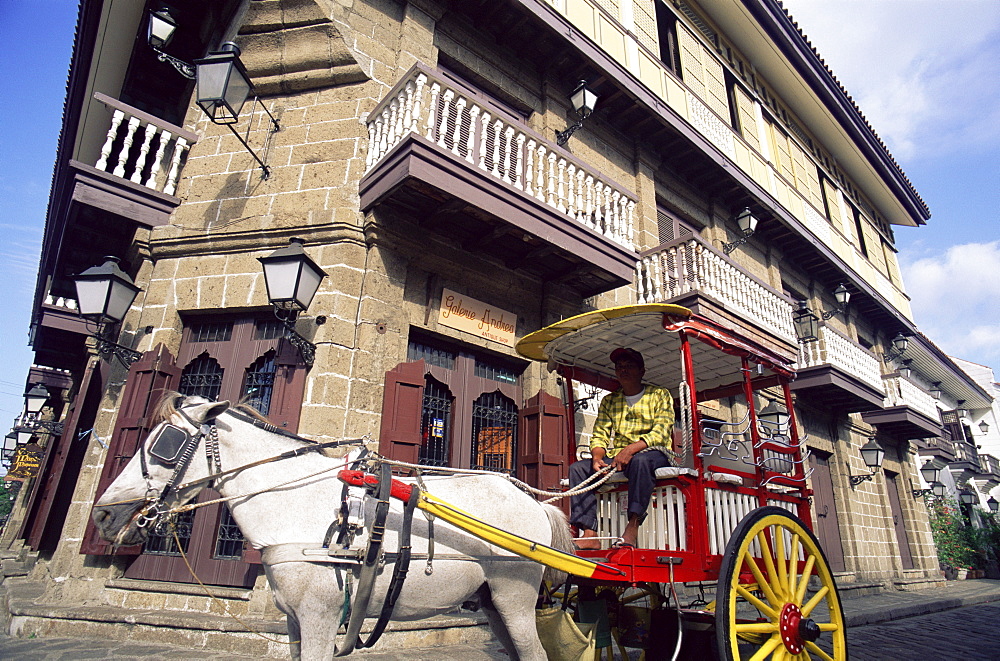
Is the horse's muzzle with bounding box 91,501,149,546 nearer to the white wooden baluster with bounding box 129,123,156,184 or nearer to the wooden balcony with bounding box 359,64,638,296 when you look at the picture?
the wooden balcony with bounding box 359,64,638,296

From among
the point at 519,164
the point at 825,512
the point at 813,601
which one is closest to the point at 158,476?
the point at 813,601

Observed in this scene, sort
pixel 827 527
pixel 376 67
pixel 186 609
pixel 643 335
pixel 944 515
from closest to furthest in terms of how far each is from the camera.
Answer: pixel 643 335 < pixel 186 609 < pixel 376 67 < pixel 827 527 < pixel 944 515

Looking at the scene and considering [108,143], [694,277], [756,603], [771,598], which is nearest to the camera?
[756,603]

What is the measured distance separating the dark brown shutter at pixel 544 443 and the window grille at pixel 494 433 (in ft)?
0.74

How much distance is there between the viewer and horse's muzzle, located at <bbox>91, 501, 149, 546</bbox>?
2449 mm

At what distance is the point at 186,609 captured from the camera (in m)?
4.98

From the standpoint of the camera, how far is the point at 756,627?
119 inches

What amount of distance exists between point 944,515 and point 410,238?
2046 centimetres

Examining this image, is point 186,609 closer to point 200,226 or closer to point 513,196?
point 200,226

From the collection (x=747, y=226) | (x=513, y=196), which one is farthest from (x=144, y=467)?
(x=747, y=226)

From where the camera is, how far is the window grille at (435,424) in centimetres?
605

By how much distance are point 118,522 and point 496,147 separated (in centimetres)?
515

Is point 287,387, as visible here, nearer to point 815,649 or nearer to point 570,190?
point 570,190

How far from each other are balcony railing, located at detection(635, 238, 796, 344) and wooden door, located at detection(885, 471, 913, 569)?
878 centimetres
